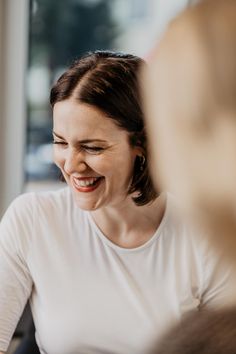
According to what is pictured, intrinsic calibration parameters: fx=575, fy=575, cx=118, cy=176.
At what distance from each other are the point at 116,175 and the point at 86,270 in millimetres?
236

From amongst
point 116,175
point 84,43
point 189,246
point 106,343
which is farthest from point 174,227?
point 84,43

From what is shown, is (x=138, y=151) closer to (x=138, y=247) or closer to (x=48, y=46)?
(x=138, y=247)

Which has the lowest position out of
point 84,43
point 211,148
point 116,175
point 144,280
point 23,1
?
point 144,280

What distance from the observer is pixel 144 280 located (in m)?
1.32

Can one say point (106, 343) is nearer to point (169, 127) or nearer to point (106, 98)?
point (106, 98)

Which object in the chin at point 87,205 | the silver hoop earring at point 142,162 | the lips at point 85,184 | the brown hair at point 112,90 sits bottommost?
the chin at point 87,205

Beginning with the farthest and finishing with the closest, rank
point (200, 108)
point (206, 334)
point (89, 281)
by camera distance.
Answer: point (89, 281) < point (206, 334) < point (200, 108)

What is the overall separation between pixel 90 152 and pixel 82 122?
0.23 ft

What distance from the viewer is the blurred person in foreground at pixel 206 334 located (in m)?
0.48

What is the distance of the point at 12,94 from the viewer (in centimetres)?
229

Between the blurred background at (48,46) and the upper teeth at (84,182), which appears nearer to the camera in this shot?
the upper teeth at (84,182)

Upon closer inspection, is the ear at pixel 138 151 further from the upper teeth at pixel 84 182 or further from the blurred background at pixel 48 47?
the blurred background at pixel 48 47

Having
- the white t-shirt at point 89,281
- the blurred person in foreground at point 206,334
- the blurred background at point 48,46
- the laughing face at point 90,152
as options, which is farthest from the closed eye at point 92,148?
the blurred background at point 48,46

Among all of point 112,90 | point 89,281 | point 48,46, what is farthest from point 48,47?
point 89,281
